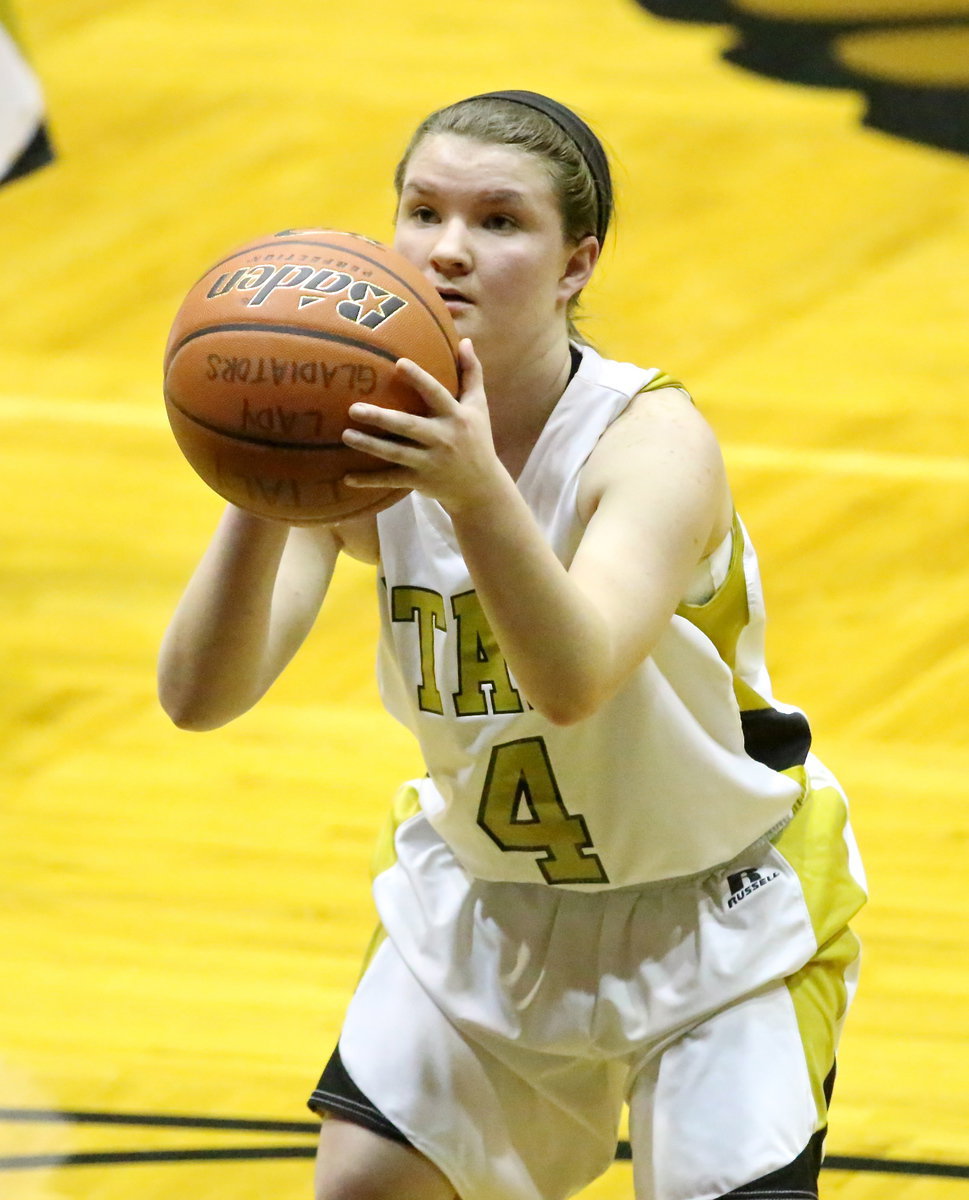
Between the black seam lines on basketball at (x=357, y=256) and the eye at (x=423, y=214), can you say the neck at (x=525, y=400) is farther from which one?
the black seam lines on basketball at (x=357, y=256)

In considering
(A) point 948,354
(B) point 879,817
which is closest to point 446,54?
(A) point 948,354

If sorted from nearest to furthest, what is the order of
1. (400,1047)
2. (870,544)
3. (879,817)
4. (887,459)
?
1. (400,1047)
2. (879,817)
3. (870,544)
4. (887,459)

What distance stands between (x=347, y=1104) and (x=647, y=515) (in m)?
0.99

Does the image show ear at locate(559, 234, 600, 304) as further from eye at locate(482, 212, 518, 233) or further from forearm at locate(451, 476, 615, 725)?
forearm at locate(451, 476, 615, 725)

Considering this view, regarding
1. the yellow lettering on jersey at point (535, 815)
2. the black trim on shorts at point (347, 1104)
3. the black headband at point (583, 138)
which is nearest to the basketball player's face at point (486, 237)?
the black headband at point (583, 138)

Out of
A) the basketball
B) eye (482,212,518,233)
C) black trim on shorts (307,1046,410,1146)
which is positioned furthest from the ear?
black trim on shorts (307,1046,410,1146)

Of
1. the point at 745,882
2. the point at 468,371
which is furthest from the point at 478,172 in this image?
the point at 745,882

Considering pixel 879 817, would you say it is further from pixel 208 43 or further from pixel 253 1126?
pixel 208 43

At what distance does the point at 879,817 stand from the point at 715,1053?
1.80m

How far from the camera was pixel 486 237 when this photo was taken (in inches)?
94.9

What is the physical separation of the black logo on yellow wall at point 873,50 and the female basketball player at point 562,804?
16.6 ft

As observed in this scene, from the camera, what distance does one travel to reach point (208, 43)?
7914mm

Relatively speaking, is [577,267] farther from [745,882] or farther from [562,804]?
[745,882]

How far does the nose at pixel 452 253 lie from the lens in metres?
2.35
